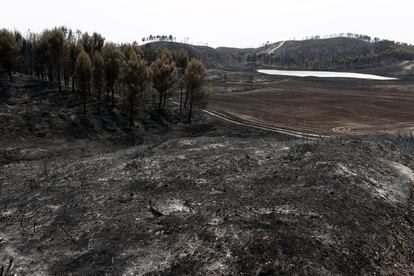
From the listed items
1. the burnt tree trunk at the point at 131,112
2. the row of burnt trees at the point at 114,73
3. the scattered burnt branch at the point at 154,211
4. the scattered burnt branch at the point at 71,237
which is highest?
the row of burnt trees at the point at 114,73

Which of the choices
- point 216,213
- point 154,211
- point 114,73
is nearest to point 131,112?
point 114,73

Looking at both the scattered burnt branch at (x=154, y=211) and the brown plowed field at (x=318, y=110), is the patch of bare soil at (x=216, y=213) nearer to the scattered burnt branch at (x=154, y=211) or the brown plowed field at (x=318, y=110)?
the scattered burnt branch at (x=154, y=211)

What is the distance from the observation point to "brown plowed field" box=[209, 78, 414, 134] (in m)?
77.5

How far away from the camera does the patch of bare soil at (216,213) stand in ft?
67.9

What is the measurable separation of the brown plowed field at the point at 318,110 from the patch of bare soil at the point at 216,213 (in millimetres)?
32380

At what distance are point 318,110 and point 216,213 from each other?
261 ft

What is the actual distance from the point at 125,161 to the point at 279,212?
939 inches

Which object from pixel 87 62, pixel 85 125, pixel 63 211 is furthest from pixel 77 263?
pixel 87 62

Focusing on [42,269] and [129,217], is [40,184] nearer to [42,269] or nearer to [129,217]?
[129,217]

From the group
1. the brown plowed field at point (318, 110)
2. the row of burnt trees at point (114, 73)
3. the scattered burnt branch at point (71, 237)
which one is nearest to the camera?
the scattered burnt branch at point (71, 237)

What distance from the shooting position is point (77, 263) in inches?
851

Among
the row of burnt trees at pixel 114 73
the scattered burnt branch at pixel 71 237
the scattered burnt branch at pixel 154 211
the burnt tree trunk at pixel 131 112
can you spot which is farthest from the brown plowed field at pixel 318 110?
the scattered burnt branch at pixel 71 237

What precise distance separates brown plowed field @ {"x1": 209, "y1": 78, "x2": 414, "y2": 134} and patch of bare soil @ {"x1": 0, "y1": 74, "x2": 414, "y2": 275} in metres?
32.4

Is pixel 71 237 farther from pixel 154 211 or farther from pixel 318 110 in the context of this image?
pixel 318 110
